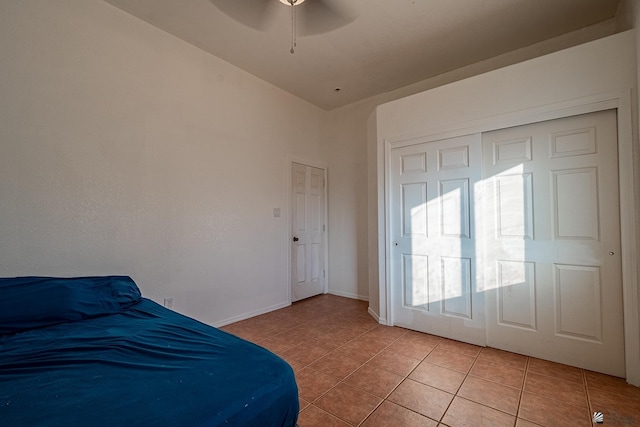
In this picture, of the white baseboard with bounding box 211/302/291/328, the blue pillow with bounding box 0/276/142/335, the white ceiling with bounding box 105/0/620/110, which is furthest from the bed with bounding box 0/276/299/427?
the white ceiling with bounding box 105/0/620/110

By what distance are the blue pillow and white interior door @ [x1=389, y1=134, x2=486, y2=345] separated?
2593mm

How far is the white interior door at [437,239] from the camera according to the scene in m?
2.72

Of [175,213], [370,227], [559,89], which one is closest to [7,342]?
[175,213]

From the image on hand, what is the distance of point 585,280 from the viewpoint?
2236 millimetres

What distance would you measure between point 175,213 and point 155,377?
79.9 inches

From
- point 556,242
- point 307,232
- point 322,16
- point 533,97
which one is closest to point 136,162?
point 322,16

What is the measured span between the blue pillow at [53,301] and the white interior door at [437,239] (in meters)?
2.59

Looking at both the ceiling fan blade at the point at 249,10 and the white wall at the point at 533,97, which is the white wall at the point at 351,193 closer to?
the white wall at the point at 533,97

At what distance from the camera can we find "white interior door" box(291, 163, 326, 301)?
418 cm

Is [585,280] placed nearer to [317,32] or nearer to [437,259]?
[437,259]

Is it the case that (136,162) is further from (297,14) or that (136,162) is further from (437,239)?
(437,239)

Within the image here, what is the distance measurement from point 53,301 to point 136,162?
1.32 m

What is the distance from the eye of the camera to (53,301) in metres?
1.78

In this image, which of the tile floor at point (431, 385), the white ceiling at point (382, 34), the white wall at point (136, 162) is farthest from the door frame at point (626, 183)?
the white wall at point (136, 162)
